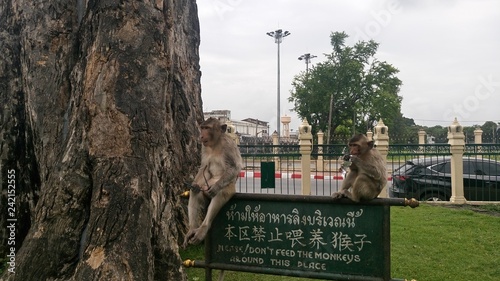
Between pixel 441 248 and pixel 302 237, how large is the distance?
12.7 feet

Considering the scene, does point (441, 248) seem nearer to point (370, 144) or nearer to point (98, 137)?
point (370, 144)

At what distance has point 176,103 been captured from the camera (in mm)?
5945

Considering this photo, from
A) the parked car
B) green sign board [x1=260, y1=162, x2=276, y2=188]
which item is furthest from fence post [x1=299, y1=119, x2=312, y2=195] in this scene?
the parked car

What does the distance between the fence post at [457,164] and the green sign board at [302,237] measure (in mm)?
7653

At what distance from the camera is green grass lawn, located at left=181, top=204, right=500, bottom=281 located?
210 inches

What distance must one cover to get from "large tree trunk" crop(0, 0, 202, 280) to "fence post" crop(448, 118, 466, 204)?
7.98 m

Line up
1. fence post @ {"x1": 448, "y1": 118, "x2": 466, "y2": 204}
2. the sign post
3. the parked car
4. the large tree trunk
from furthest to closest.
→ the parked car, fence post @ {"x1": 448, "y1": 118, "x2": 466, "y2": 204}, the sign post, the large tree trunk

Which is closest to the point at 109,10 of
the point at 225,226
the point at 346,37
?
the point at 225,226

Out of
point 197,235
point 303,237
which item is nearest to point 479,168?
point 303,237

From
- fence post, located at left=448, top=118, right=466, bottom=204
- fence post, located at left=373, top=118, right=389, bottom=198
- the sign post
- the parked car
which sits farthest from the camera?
the parked car

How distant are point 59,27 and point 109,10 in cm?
94

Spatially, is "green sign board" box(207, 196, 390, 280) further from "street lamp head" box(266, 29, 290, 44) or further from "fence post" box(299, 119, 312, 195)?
"street lamp head" box(266, 29, 290, 44)

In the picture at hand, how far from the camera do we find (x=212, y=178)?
167 inches

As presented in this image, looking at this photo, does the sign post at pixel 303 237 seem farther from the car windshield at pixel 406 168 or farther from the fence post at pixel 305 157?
the car windshield at pixel 406 168
